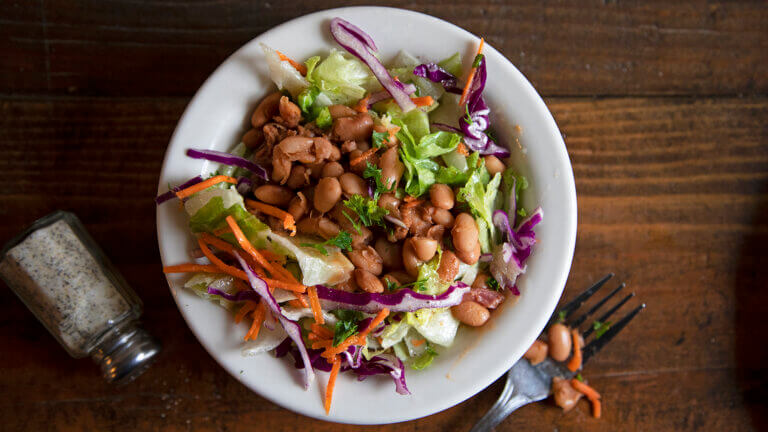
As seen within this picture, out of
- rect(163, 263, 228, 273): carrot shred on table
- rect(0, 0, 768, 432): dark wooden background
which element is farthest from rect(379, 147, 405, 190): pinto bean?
rect(0, 0, 768, 432): dark wooden background

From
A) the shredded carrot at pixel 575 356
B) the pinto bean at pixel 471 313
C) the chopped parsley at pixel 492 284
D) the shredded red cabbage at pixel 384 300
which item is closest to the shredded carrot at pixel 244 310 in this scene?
the shredded red cabbage at pixel 384 300

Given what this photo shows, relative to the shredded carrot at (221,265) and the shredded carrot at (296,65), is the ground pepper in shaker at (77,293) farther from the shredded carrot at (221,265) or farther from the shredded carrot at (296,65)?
the shredded carrot at (296,65)

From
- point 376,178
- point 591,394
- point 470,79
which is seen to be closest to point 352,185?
point 376,178

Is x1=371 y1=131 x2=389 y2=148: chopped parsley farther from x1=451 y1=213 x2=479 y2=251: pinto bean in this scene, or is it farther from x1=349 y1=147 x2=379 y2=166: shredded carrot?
x1=451 y1=213 x2=479 y2=251: pinto bean

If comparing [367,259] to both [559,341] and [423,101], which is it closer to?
[423,101]

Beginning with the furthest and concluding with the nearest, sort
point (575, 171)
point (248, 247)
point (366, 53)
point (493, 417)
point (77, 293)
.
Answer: point (575, 171) < point (493, 417) < point (77, 293) < point (366, 53) < point (248, 247)

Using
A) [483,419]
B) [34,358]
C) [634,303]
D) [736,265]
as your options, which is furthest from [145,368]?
[736,265]

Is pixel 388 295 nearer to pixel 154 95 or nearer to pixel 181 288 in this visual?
pixel 181 288
